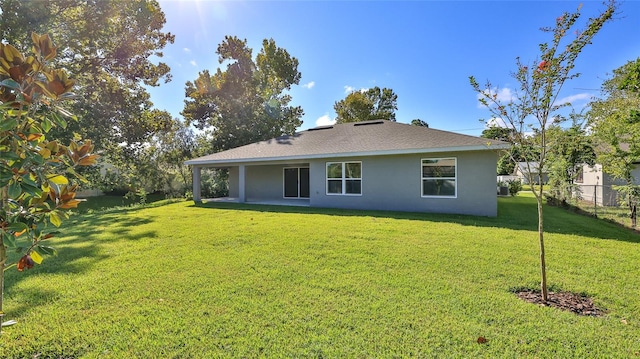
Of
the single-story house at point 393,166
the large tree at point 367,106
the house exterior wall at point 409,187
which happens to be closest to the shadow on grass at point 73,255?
the single-story house at point 393,166

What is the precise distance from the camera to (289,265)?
4.91m

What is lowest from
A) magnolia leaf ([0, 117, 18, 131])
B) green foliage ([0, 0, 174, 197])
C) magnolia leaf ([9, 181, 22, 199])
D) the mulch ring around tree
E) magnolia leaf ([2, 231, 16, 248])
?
the mulch ring around tree

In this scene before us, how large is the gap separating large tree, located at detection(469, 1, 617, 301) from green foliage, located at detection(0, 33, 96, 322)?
4464 mm

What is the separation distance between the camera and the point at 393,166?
11711mm

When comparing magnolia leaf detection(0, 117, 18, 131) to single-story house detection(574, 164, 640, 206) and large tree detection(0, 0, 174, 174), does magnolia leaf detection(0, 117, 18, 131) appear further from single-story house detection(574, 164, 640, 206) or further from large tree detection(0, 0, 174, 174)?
single-story house detection(574, 164, 640, 206)

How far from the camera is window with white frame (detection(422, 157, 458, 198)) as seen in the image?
10.8 meters

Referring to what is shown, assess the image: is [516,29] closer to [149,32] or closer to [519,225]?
[519,225]

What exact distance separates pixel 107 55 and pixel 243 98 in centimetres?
1097

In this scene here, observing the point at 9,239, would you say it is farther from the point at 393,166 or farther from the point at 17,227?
the point at 393,166

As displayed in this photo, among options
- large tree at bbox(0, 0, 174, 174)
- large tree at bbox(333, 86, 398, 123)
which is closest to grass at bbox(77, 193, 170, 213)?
large tree at bbox(0, 0, 174, 174)

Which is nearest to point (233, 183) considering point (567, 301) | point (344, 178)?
point (344, 178)

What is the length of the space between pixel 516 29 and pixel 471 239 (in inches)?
333

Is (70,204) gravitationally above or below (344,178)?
below

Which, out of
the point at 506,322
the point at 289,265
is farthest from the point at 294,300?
the point at 506,322
